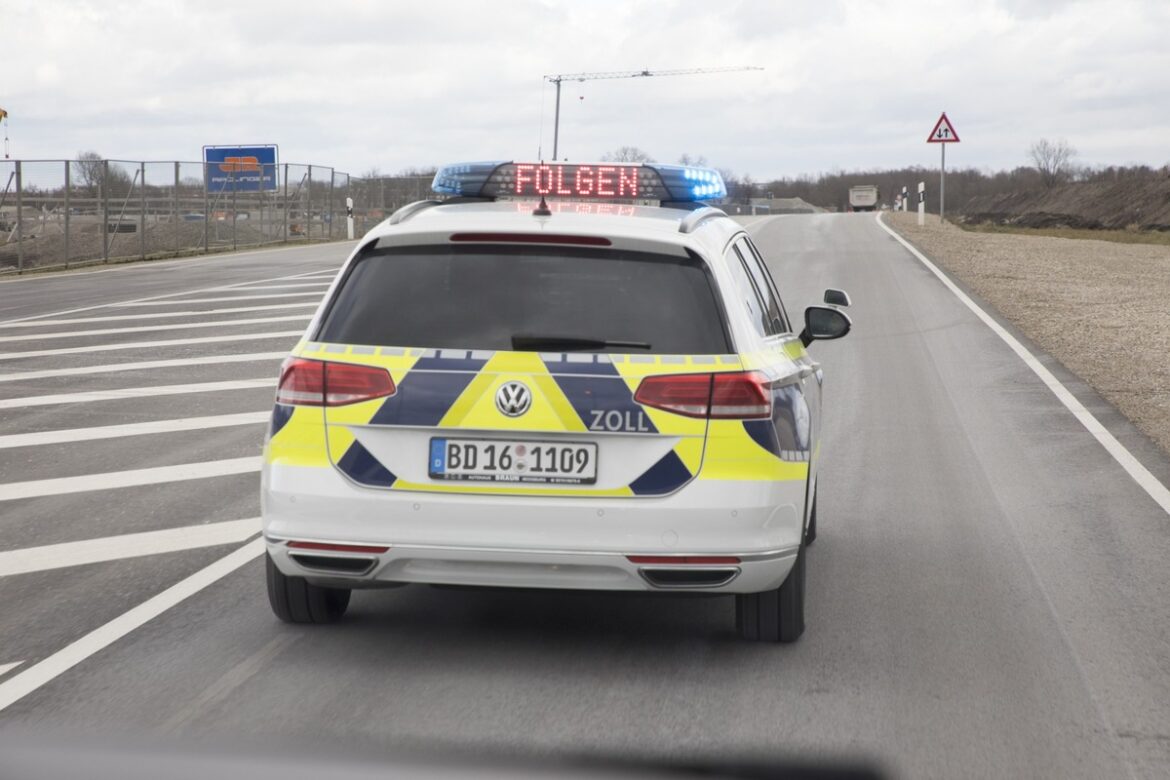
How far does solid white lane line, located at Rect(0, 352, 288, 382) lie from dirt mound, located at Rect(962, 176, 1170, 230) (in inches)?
1716

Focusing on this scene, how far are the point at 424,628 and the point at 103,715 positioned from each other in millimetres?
1412

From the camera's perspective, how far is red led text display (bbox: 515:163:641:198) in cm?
602

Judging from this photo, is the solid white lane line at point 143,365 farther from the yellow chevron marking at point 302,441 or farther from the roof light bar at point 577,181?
the yellow chevron marking at point 302,441

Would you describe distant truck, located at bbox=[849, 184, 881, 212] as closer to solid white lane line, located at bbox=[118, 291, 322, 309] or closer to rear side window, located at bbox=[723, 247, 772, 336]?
solid white lane line, located at bbox=[118, 291, 322, 309]

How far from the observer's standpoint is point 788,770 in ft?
5.19

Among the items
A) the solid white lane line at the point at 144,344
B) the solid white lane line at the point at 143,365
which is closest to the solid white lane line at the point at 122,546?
the solid white lane line at the point at 143,365

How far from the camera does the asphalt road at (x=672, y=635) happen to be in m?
4.42

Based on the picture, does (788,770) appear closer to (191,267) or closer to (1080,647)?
(1080,647)

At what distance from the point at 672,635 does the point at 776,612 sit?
0.45 meters

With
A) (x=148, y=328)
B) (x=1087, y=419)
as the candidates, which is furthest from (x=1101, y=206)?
(x=1087, y=419)

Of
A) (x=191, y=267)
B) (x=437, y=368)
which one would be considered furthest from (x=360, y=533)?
(x=191, y=267)

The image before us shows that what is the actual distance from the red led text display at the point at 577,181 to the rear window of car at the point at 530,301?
950 millimetres

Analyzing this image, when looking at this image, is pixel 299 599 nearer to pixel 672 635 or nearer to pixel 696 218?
pixel 672 635

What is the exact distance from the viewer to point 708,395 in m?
4.88
